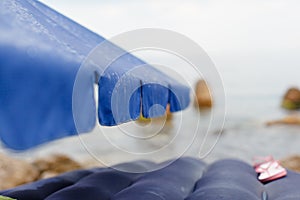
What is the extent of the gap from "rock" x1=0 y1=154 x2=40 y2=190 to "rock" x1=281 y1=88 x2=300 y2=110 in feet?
35.2

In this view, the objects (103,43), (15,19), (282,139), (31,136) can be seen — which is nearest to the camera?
(31,136)

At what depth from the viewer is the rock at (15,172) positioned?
501cm

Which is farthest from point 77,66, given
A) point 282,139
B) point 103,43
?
point 282,139

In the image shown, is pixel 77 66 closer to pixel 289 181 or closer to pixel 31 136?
pixel 31 136

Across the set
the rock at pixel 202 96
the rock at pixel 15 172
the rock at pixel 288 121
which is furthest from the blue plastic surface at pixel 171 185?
the rock at pixel 202 96

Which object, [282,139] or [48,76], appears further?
[282,139]

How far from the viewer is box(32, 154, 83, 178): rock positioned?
229 inches

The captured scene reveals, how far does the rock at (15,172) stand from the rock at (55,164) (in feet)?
0.62

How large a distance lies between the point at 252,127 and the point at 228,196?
10.4 meters

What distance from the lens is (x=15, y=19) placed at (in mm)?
1714

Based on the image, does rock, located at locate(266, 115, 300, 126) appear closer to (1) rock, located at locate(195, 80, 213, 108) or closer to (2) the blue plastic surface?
(1) rock, located at locate(195, 80, 213, 108)

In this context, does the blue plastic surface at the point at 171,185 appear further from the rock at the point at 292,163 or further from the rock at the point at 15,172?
the rock at the point at 292,163

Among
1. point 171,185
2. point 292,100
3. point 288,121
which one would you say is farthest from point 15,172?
point 292,100

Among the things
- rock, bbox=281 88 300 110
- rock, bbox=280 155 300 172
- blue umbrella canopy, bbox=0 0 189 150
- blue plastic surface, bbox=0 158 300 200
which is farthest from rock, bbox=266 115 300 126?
blue umbrella canopy, bbox=0 0 189 150
